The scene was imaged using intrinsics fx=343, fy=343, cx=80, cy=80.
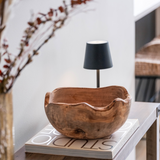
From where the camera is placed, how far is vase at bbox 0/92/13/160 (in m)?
0.67

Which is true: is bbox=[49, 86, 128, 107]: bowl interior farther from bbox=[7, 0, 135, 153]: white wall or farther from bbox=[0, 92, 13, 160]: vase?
bbox=[0, 92, 13, 160]: vase

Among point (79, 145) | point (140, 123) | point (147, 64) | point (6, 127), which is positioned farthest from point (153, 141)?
point (147, 64)

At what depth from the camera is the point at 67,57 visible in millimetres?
1557

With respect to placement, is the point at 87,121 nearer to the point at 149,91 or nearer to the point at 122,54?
the point at 122,54

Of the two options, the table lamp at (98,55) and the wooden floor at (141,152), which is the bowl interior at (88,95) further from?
the wooden floor at (141,152)

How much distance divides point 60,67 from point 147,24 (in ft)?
9.07

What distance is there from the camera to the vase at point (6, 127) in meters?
0.67

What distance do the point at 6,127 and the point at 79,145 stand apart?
0.41m

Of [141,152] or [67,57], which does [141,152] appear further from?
[67,57]

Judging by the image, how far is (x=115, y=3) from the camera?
2066 millimetres

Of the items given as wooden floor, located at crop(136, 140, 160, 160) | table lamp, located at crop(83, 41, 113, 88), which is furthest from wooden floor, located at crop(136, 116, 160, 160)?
table lamp, located at crop(83, 41, 113, 88)

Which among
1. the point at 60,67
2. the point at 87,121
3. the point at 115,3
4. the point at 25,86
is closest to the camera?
the point at 87,121

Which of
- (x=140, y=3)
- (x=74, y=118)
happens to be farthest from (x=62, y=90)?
(x=140, y=3)

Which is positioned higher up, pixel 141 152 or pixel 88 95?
pixel 88 95
